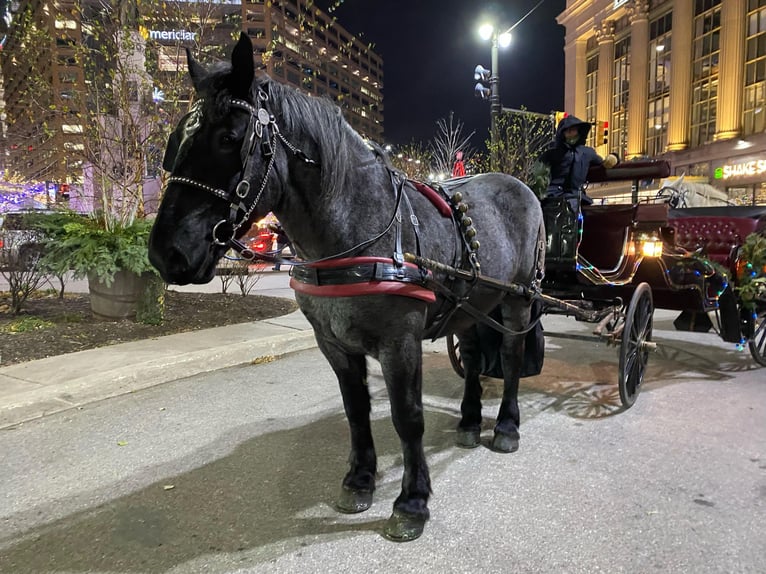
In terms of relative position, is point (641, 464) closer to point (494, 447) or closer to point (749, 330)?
point (494, 447)

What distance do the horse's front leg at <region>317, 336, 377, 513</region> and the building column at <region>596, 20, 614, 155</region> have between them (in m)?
40.4

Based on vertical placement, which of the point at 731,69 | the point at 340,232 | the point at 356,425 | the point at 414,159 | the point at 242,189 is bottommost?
the point at 356,425

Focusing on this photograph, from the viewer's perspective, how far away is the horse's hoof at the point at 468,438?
12.5 feet

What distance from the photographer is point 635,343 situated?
4758 mm

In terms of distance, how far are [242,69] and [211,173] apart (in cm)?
43

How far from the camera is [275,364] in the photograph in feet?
20.8

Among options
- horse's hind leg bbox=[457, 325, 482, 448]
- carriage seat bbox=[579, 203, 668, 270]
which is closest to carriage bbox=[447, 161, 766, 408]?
carriage seat bbox=[579, 203, 668, 270]

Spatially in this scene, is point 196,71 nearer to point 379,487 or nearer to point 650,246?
point 379,487

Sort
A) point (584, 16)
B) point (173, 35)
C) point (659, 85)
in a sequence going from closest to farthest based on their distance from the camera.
A: point (173, 35), point (659, 85), point (584, 16)

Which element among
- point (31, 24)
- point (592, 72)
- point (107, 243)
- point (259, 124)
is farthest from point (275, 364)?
point (592, 72)

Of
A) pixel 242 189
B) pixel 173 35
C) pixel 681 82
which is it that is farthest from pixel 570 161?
pixel 681 82

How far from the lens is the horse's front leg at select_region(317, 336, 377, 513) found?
9.25ft

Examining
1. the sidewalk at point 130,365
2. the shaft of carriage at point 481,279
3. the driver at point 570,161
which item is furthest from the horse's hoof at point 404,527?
the driver at point 570,161

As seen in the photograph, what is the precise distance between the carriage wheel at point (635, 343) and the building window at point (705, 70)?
31.7 metres
